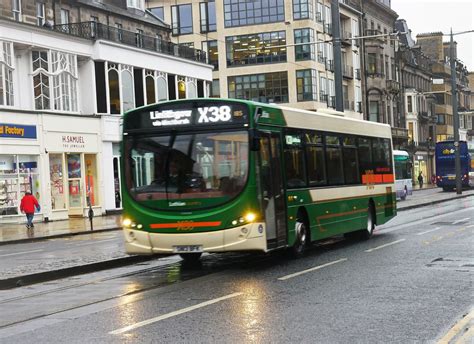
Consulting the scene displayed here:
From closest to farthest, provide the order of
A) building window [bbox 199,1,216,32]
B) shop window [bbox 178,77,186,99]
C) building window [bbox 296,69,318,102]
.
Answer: shop window [bbox 178,77,186,99]
building window [bbox 296,69,318,102]
building window [bbox 199,1,216,32]

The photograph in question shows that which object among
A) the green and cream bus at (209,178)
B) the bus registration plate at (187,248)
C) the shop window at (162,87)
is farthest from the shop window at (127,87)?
the bus registration plate at (187,248)

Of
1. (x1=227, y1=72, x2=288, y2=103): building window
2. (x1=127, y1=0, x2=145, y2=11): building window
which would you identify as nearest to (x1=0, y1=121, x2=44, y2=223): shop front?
(x1=127, y1=0, x2=145, y2=11): building window

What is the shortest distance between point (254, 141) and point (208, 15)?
59025 millimetres

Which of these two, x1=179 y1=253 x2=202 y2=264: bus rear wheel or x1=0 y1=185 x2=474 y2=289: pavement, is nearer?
x1=0 y1=185 x2=474 y2=289: pavement

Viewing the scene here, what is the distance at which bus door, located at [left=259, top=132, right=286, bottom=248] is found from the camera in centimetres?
1396

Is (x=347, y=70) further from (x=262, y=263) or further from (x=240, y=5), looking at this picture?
(x=262, y=263)

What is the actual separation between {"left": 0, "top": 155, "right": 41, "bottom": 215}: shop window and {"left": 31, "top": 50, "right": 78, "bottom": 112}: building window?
9.57ft

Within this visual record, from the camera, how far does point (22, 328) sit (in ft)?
29.6

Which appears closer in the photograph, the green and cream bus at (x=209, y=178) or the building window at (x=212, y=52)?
the green and cream bus at (x=209, y=178)

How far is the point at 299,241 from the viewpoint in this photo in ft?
51.5

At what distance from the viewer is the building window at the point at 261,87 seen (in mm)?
68438

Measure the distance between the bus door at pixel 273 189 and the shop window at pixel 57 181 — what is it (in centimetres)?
2593

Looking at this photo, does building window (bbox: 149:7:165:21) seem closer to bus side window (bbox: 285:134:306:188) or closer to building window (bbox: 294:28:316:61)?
building window (bbox: 294:28:316:61)

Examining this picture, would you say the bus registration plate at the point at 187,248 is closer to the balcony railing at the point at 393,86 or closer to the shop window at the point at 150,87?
the shop window at the point at 150,87
